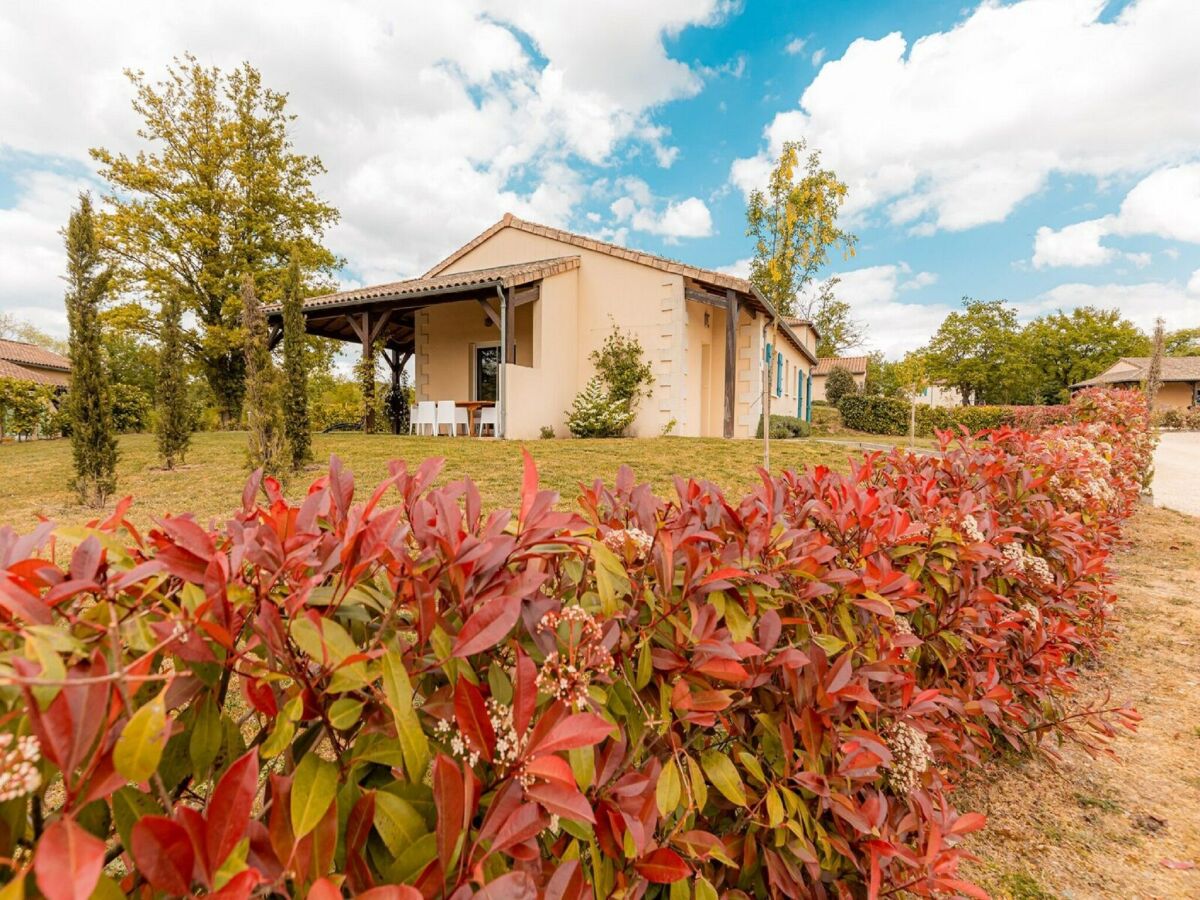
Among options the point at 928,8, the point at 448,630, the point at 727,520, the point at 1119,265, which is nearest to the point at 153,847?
the point at 448,630

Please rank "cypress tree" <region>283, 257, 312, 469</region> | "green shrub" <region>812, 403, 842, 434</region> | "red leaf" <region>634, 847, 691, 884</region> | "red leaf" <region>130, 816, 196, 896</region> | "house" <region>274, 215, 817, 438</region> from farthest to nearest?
1. "green shrub" <region>812, 403, 842, 434</region>
2. "house" <region>274, 215, 817, 438</region>
3. "cypress tree" <region>283, 257, 312, 469</region>
4. "red leaf" <region>634, 847, 691, 884</region>
5. "red leaf" <region>130, 816, 196, 896</region>

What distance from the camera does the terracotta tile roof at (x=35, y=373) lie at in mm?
26500

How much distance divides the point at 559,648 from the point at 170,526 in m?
0.55

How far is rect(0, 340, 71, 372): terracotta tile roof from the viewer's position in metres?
30.2

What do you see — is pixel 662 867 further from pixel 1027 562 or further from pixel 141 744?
pixel 1027 562

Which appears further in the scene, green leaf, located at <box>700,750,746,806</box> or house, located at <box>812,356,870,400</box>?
house, located at <box>812,356,870,400</box>

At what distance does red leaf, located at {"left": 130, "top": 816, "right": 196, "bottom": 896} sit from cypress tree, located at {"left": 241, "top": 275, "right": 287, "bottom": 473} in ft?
22.9

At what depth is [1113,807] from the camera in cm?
209

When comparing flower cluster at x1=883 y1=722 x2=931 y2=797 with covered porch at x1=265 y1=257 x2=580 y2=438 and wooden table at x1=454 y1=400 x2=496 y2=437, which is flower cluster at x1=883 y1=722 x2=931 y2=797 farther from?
wooden table at x1=454 y1=400 x2=496 y2=437

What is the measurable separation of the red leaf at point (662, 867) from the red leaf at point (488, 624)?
1.57 feet

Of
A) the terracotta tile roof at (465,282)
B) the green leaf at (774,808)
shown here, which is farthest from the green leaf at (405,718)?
the terracotta tile roof at (465,282)

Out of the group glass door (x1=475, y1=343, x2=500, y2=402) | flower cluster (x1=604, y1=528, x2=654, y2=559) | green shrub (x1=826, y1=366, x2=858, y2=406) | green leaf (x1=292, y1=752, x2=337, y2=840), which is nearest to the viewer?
green leaf (x1=292, y1=752, x2=337, y2=840)

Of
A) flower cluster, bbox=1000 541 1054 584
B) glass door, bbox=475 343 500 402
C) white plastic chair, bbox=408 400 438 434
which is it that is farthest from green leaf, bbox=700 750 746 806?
glass door, bbox=475 343 500 402

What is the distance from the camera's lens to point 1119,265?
51594 millimetres
